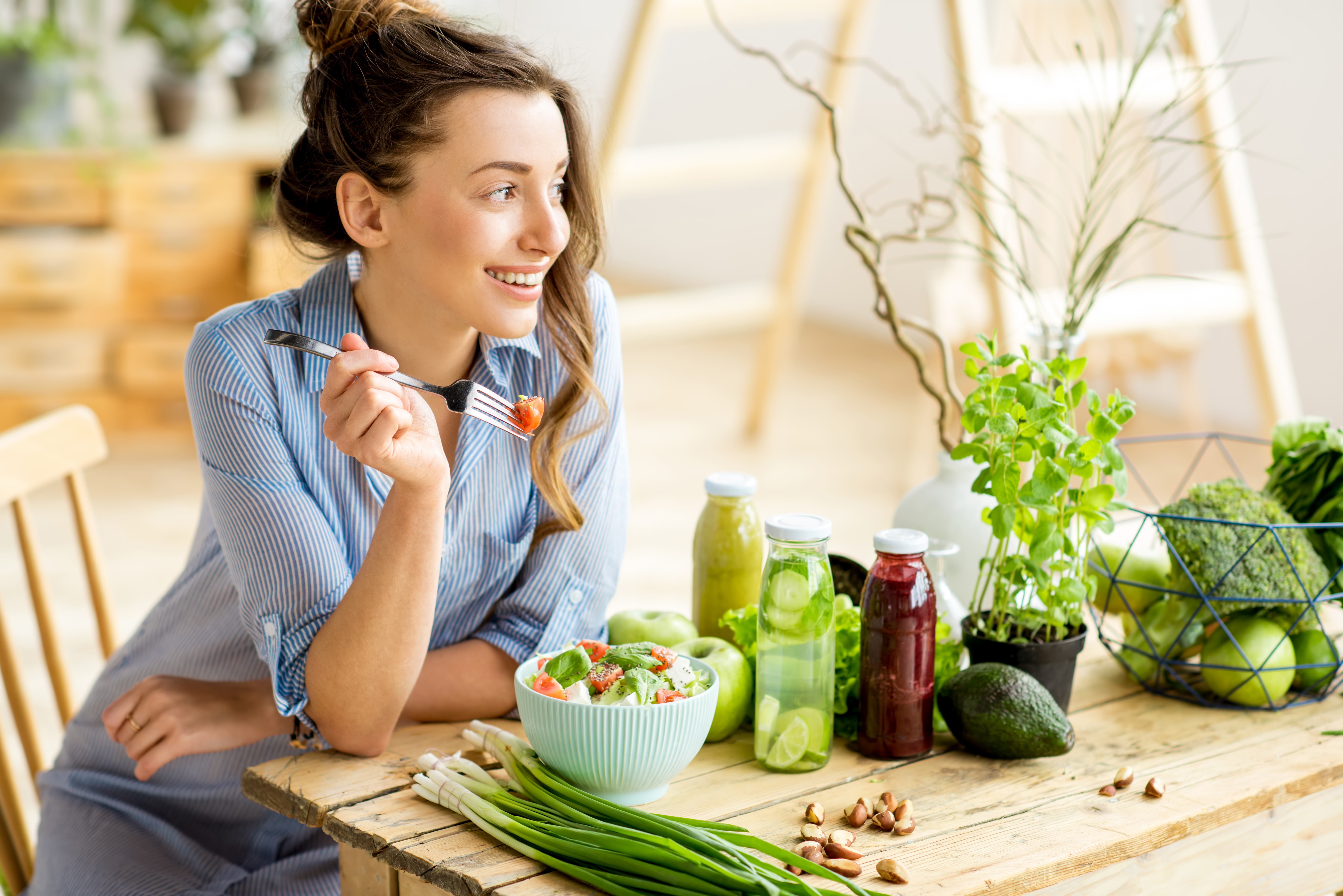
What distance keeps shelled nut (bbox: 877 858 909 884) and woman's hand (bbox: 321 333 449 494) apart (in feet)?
1.59

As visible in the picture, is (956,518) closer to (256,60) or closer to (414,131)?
(414,131)

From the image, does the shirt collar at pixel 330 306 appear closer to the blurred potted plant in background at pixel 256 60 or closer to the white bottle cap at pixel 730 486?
the white bottle cap at pixel 730 486

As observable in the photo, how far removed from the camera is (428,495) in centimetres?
117

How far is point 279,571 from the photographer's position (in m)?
1.22

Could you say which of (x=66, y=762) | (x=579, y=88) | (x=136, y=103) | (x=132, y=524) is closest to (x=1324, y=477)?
(x=579, y=88)

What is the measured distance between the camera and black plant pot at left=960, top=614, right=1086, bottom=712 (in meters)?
1.21

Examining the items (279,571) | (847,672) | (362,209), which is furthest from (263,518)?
(847,672)

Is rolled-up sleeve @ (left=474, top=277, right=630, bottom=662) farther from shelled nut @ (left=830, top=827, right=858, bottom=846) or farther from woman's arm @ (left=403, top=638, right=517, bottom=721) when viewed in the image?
shelled nut @ (left=830, top=827, right=858, bottom=846)

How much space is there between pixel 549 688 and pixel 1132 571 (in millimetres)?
614

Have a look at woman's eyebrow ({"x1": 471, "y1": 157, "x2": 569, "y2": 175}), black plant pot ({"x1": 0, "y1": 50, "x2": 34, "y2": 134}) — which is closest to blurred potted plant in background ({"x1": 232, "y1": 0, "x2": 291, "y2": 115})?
black plant pot ({"x1": 0, "y1": 50, "x2": 34, "y2": 134})

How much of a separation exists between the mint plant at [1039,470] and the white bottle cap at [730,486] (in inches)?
8.2

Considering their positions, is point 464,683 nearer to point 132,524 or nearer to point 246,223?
point 132,524

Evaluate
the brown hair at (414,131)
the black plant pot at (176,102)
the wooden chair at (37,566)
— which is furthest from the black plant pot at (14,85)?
the brown hair at (414,131)

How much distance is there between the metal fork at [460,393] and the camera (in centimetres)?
113
